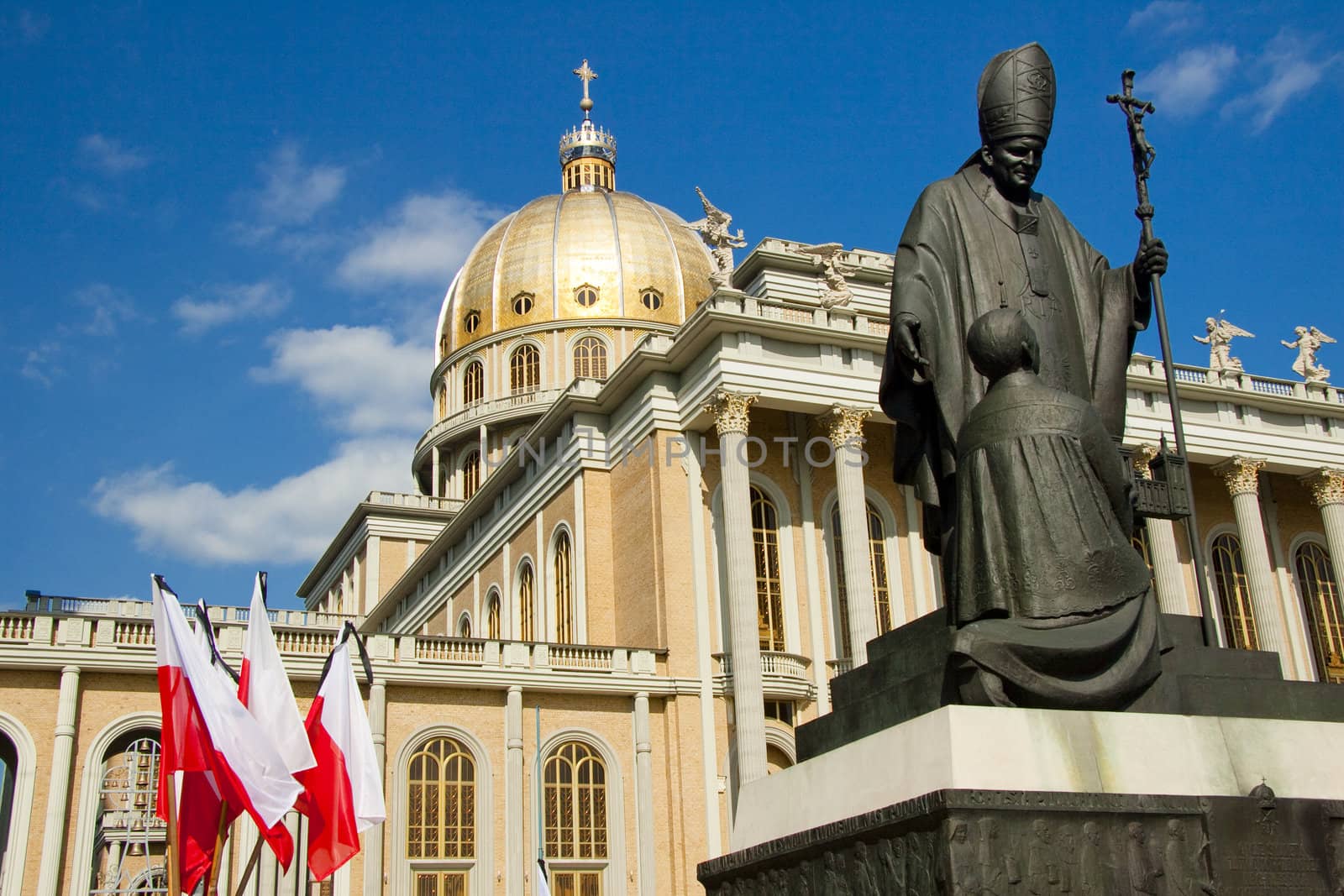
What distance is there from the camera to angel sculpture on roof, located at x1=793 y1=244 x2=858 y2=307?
3753 cm

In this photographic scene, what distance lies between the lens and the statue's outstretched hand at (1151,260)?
7914 millimetres

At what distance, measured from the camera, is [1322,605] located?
1753 inches

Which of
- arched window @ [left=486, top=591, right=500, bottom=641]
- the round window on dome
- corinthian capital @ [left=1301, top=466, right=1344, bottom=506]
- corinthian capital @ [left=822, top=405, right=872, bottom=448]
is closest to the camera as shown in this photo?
corinthian capital @ [left=822, top=405, right=872, bottom=448]

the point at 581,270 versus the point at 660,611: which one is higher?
the point at 581,270

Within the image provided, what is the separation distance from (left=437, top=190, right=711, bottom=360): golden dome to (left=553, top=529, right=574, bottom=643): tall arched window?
1983 centimetres

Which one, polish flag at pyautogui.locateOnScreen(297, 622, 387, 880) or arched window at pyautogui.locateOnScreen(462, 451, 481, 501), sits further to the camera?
arched window at pyautogui.locateOnScreen(462, 451, 481, 501)

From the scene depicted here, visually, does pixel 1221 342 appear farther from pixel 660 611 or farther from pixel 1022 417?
pixel 1022 417

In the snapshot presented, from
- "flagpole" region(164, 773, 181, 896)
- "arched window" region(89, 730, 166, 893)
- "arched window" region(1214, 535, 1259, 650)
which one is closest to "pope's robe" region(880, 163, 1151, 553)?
"flagpole" region(164, 773, 181, 896)

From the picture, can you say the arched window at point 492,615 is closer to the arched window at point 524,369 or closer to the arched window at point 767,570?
the arched window at point 767,570

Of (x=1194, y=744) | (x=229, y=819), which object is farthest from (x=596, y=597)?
(x=1194, y=744)

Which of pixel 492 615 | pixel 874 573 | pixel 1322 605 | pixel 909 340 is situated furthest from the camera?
pixel 492 615

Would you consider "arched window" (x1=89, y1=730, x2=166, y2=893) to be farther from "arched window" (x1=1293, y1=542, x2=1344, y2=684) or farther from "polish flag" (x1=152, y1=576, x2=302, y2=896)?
"arched window" (x1=1293, y1=542, x2=1344, y2=684)

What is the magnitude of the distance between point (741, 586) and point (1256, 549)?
16.2m

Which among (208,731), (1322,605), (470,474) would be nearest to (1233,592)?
(1322,605)
